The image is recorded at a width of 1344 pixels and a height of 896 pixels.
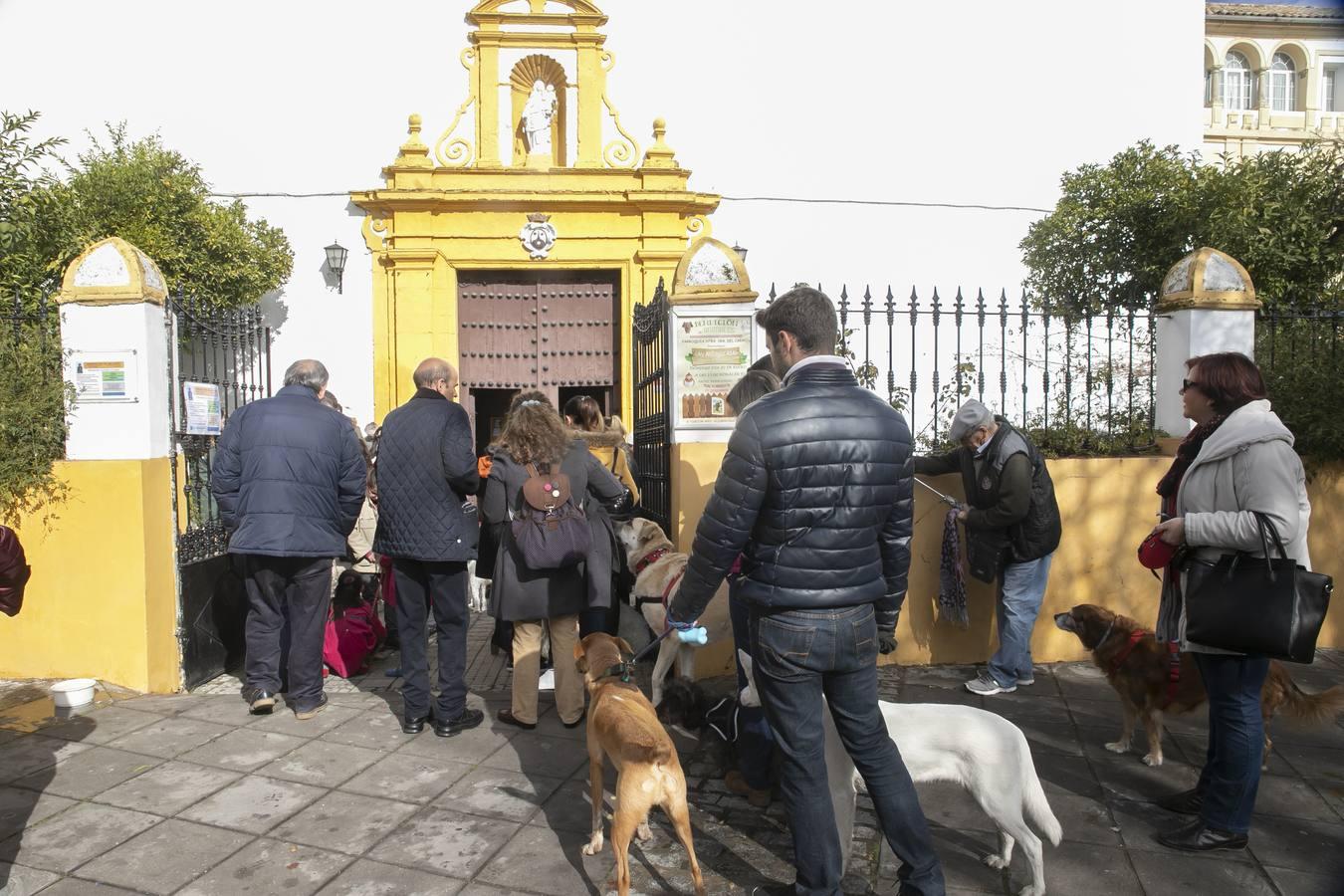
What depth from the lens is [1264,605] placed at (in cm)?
325

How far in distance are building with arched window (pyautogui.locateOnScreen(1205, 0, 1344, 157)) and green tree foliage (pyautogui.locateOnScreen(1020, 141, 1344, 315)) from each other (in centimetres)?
1291

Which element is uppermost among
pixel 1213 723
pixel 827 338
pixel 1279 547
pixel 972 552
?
pixel 827 338

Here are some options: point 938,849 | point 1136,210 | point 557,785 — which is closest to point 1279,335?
point 1136,210

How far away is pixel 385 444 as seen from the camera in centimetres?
480

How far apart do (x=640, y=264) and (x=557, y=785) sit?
25.4 ft

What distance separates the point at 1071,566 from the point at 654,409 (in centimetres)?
299

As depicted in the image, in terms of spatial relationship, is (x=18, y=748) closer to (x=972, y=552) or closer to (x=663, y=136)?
(x=972, y=552)

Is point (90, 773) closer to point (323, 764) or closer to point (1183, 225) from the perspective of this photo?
point (323, 764)

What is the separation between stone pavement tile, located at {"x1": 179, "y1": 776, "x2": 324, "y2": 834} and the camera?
368 centimetres

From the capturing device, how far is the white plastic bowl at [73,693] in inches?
197

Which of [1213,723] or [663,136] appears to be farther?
[663,136]

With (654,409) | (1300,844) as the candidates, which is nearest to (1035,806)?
(1300,844)

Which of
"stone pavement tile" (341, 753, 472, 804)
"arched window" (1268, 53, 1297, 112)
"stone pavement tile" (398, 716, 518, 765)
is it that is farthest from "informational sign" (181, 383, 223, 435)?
"arched window" (1268, 53, 1297, 112)

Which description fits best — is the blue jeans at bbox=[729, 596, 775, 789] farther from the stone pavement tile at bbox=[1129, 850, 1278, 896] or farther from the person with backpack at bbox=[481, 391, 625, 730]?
the stone pavement tile at bbox=[1129, 850, 1278, 896]
